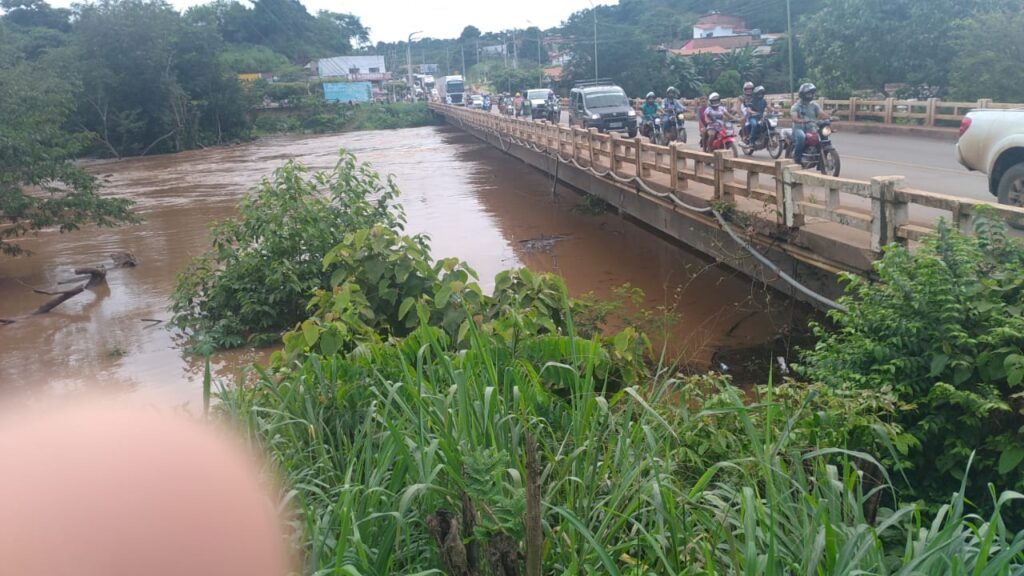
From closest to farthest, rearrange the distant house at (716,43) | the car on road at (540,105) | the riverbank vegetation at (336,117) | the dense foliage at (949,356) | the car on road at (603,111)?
the dense foliage at (949,356)
the car on road at (603,111)
the car on road at (540,105)
the distant house at (716,43)
the riverbank vegetation at (336,117)

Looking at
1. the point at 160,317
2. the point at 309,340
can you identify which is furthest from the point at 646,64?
the point at 309,340

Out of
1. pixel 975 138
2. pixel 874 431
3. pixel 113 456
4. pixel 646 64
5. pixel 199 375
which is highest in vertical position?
pixel 646 64

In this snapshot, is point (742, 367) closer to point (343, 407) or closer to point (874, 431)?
point (874, 431)

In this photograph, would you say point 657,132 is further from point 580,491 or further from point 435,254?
point 580,491

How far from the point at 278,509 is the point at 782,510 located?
1.75m

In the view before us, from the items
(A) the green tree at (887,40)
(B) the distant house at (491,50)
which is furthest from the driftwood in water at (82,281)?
(B) the distant house at (491,50)

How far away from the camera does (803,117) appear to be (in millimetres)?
12031

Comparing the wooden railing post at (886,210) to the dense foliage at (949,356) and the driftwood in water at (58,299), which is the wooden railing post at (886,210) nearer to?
the dense foliage at (949,356)

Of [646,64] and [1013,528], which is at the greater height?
[646,64]

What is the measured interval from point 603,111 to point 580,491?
23063mm

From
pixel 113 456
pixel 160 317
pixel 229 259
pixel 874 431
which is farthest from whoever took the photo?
pixel 160 317

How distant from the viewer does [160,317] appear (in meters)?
11.9

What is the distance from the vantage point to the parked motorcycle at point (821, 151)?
11828 millimetres

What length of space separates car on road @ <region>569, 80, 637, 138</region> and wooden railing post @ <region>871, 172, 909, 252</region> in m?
18.0
